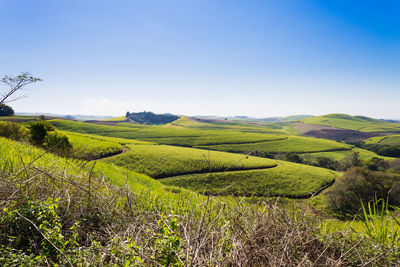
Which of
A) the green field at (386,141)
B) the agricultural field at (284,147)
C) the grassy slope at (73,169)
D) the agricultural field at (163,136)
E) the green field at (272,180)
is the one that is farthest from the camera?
the green field at (386,141)

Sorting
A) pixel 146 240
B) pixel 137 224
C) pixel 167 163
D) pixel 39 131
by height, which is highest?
pixel 146 240

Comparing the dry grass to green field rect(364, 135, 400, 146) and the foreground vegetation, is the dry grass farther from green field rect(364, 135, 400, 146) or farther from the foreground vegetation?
green field rect(364, 135, 400, 146)

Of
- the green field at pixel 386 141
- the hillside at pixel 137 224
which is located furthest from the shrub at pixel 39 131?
the green field at pixel 386 141

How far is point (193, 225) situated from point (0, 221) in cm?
239

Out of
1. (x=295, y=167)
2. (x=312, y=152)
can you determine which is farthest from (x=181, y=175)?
(x=312, y=152)

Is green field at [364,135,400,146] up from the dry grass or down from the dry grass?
down

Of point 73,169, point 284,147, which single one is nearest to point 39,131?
point 73,169

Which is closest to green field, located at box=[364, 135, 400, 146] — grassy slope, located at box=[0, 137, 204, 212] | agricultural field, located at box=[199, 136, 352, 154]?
agricultural field, located at box=[199, 136, 352, 154]

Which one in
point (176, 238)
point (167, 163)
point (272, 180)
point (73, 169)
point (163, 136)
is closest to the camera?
point (176, 238)

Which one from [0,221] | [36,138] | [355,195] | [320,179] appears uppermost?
[0,221]

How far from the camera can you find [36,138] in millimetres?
33156

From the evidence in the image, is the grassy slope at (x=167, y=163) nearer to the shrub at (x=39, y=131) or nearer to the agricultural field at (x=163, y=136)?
the shrub at (x=39, y=131)

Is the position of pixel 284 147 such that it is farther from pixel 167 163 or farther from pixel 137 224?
pixel 137 224

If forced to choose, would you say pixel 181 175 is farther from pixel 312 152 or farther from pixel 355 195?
pixel 312 152
